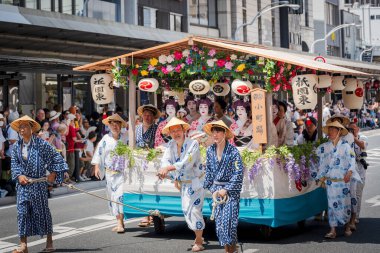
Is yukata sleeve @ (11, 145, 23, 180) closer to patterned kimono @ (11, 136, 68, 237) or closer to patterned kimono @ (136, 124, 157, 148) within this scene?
patterned kimono @ (11, 136, 68, 237)

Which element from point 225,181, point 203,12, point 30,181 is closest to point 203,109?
point 225,181

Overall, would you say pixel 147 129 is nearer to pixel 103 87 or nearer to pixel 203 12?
pixel 103 87

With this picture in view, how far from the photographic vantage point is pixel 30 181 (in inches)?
356

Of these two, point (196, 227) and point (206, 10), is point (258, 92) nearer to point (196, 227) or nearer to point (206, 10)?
point (196, 227)

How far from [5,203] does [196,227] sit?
7220 mm

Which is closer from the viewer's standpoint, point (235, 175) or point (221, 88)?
point (235, 175)

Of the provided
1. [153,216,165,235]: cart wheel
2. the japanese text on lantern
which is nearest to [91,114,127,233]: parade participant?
[153,216,165,235]: cart wheel

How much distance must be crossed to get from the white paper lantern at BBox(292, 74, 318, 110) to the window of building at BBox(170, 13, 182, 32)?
3333 centimetres

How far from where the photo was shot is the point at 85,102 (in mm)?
26922

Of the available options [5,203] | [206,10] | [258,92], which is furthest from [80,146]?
[206,10]

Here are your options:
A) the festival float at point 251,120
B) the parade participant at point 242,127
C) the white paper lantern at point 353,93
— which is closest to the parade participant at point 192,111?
the festival float at point 251,120

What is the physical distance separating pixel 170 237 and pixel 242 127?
2044mm

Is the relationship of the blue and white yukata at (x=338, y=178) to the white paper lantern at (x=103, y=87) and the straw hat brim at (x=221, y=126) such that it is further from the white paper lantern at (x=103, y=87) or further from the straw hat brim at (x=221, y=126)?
the white paper lantern at (x=103, y=87)

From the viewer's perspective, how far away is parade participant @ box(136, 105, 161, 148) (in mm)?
11234
